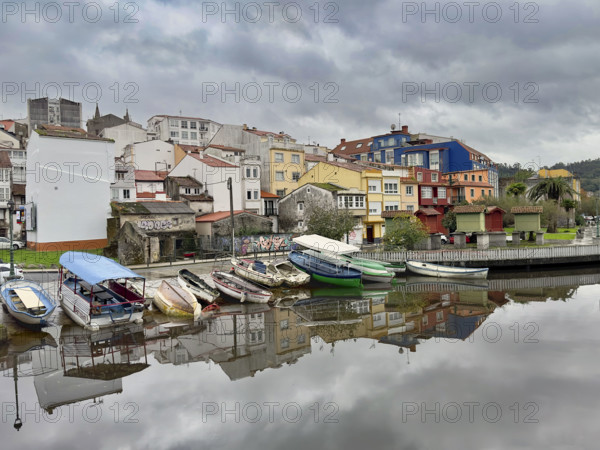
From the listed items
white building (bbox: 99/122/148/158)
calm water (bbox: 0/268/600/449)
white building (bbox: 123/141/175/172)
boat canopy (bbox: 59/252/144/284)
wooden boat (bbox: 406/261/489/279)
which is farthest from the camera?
white building (bbox: 99/122/148/158)

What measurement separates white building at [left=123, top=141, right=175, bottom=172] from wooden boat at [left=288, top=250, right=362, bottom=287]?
132ft

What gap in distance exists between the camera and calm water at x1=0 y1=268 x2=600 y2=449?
1323 centimetres

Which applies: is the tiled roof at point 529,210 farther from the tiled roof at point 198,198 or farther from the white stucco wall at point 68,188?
the white stucco wall at point 68,188

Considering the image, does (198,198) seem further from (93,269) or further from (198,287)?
(93,269)

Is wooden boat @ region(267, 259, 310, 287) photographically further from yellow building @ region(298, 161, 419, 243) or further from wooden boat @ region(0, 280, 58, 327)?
yellow building @ region(298, 161, 419, 243)

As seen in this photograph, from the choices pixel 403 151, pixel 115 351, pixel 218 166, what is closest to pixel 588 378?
pixel 115 351

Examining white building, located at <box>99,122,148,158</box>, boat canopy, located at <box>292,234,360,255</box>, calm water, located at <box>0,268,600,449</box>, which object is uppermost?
white building, located at <box>99,122,148,158</box>

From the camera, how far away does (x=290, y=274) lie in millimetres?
36781

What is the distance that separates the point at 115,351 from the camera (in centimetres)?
2033

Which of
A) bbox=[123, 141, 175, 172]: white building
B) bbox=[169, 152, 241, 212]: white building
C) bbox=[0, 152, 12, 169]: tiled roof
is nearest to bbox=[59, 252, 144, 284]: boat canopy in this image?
bbox=[169, 152, 241, 212]: white building

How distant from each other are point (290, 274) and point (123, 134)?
202ft

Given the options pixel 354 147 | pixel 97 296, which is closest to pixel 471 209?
pixel 97 296

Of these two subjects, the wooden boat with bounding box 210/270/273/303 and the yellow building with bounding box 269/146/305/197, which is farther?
the yellow building with bounding box 269/146/305/197

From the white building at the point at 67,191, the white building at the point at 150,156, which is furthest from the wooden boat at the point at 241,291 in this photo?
the white building at the point at 150,156
